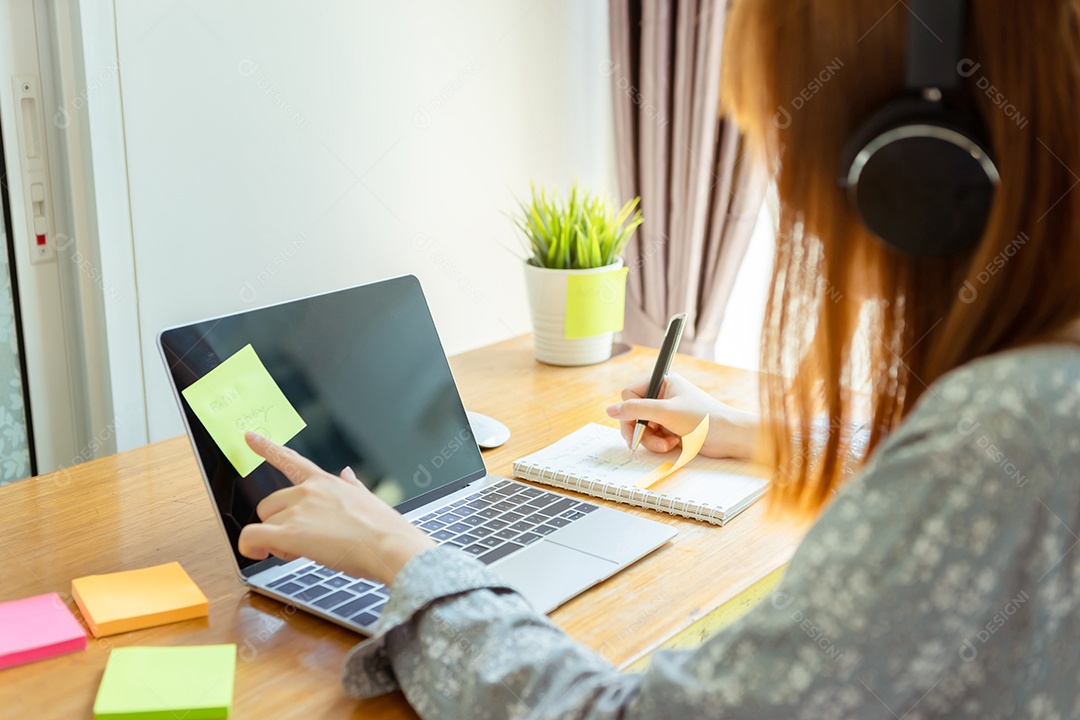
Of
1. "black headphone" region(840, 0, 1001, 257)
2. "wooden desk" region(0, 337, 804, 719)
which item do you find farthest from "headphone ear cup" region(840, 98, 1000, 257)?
"wooden desk" region(0, 337, 804, 719)

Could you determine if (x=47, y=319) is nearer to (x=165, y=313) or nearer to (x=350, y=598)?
(x=165, y=313)

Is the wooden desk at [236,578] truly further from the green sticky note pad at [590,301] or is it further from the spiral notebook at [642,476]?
the green sticky note pad at [590,301]

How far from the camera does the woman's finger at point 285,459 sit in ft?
3.06

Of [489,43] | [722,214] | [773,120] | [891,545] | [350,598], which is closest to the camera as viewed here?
[891,545]

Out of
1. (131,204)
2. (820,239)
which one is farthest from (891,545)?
(131,204)

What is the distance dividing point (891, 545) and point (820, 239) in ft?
0.73

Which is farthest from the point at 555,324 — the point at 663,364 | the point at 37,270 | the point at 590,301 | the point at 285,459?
the point at 37,270

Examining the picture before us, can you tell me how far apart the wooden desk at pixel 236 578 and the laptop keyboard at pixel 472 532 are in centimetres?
2

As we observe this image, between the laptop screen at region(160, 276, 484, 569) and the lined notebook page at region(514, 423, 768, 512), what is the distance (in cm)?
11

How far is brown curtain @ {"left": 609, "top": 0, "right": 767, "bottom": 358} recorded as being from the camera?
235cm

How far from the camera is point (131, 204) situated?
1637 mm

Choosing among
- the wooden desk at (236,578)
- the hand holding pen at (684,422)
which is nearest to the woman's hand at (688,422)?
the hand holding pen at (684,422)

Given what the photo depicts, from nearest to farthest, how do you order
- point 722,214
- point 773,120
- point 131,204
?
point 773,120, point 131,204, point 722,214

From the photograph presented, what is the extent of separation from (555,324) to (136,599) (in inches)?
32.2
